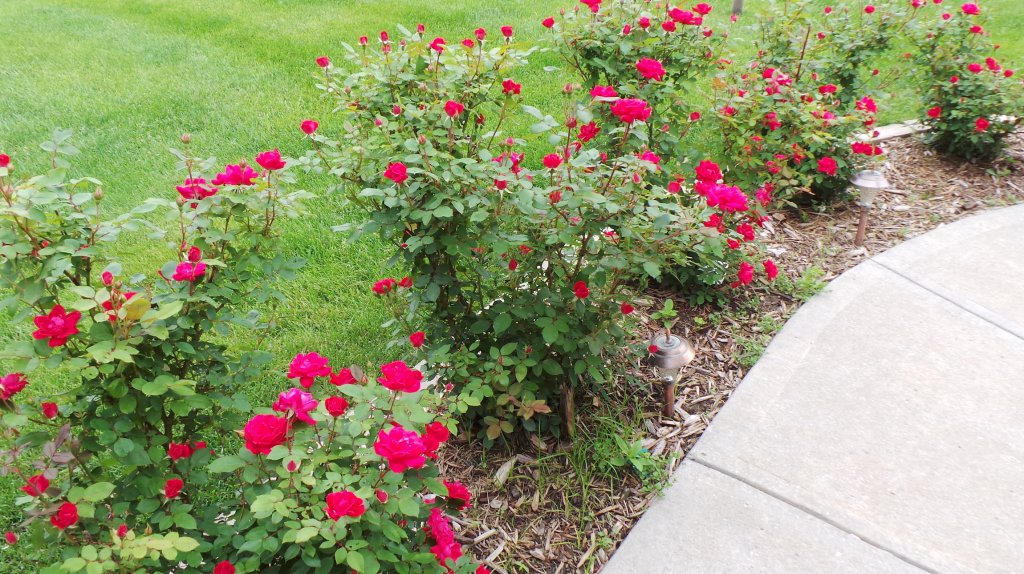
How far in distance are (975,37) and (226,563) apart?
523 centimetres

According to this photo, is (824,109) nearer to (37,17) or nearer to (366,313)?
(366,313)

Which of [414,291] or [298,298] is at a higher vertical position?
[414,291]

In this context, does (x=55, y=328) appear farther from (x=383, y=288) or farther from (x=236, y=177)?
(x=383, y=288)

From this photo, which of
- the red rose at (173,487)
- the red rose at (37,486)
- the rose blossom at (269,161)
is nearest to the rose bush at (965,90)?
the rose blossom at (269,161)

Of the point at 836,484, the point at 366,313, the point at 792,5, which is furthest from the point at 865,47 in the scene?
the point at 366,313

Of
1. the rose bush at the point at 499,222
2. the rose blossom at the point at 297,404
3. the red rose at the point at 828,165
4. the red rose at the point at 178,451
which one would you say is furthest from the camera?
the red rose at the point at 828,165

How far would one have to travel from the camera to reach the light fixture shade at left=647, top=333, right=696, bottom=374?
242 centimetres

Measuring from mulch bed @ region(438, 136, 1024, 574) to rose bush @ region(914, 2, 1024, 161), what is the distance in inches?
20.4

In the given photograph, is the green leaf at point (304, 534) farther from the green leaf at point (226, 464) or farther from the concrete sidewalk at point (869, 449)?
the concrete sidewalk at point (869, 449)

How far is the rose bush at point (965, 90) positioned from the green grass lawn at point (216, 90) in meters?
2.57

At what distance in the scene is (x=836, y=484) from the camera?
2.27 meters

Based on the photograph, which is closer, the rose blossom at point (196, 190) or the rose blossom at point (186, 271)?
the rose blossom at point (186, 271)

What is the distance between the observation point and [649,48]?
3205 mm

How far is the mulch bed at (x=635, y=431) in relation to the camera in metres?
2.21
